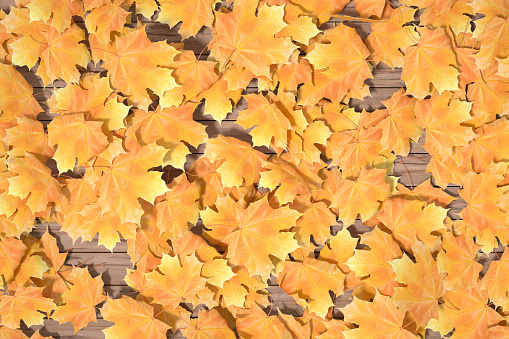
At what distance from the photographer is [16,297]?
1.44 meters

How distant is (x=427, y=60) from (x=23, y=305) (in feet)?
6.48

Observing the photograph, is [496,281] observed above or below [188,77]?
below

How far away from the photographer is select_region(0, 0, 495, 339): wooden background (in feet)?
4.77

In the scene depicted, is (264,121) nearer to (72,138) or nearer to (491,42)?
(72,138)

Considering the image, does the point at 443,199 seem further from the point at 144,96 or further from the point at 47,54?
the point at 47,54

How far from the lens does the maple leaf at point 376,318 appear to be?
1367 mm

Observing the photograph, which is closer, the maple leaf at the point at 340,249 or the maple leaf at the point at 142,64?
the maple leaf at the point at 142,64

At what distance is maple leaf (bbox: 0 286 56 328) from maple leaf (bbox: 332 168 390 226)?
51.1 inches

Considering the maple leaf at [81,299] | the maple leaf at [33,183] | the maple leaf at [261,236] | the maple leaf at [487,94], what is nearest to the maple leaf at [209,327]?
the maple leaf at [261,236]

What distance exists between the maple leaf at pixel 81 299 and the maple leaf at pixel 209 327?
0.43m

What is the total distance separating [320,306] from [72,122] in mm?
1248

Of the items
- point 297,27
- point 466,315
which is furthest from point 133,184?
point 466,315

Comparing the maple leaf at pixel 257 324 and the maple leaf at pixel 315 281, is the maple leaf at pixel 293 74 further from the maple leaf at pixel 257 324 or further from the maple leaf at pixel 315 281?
the maple leaf at pixel 257 324

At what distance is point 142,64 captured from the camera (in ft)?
4.39
